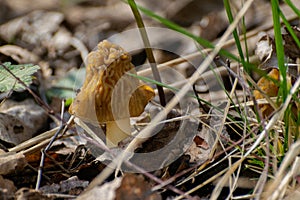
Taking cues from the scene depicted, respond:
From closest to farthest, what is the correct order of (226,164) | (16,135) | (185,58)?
(226,164)
(16,135)
(185,58)

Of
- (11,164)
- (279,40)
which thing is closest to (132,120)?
(11,164)

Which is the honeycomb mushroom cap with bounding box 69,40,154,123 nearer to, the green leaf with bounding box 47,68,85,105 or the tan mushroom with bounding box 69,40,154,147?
the tan mushroom with bounding box 69,40,154,147

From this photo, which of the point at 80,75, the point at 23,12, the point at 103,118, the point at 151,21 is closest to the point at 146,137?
the point at 103,118

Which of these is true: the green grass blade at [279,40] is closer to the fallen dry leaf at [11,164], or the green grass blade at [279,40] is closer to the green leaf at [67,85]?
the fallen dry leaf at [11,164]

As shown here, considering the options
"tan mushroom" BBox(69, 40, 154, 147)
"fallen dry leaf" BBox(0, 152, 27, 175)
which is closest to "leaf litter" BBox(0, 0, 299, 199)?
"fallen dry leaf" BBox(0, 152, 27, 175)

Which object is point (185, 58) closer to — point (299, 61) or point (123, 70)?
point (299, 61)

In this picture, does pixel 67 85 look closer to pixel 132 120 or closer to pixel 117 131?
pixel 132 120
